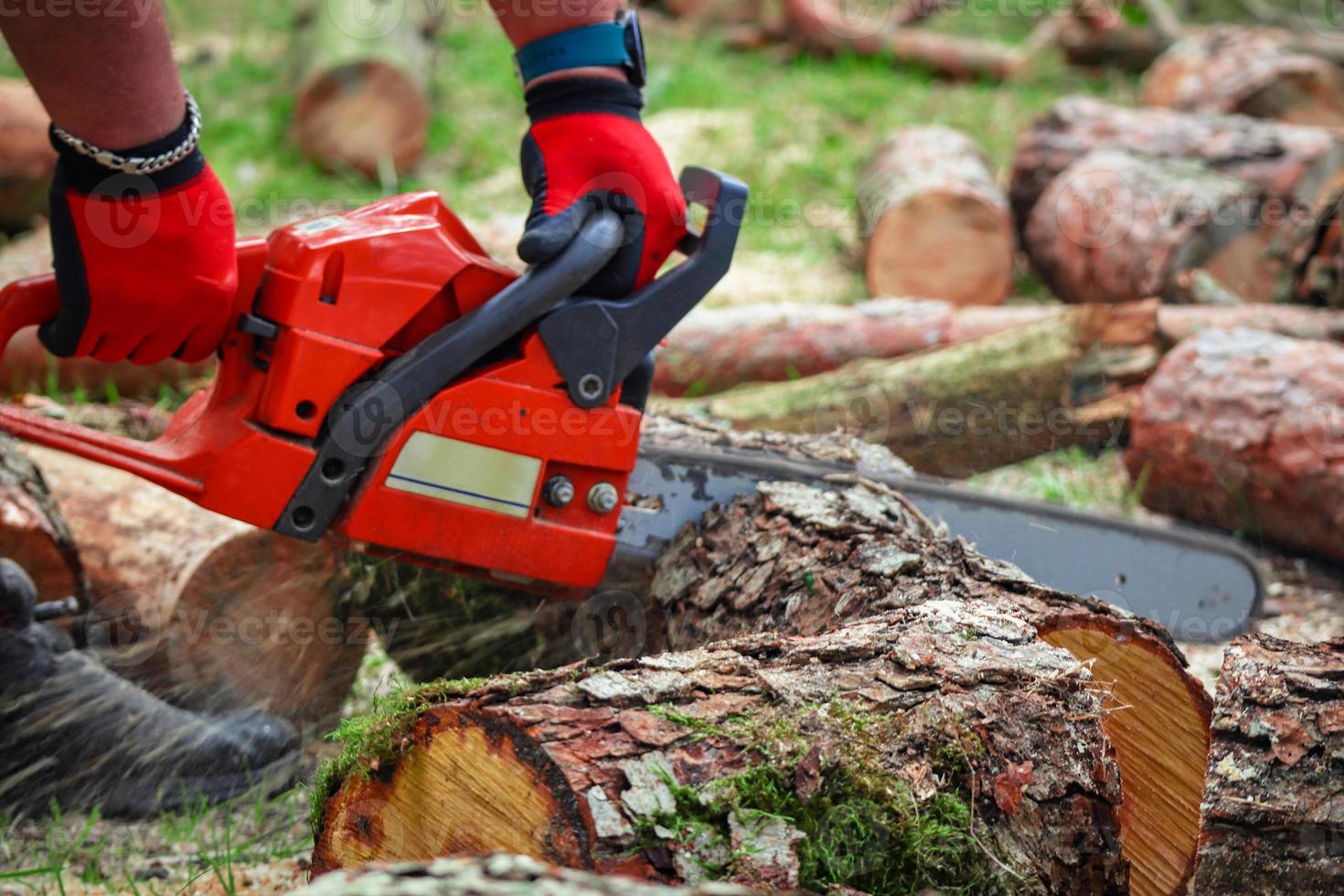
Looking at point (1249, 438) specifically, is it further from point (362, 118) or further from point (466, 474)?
point (362, 118)

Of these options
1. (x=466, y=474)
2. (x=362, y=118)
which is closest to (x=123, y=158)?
(x=466, y=474)

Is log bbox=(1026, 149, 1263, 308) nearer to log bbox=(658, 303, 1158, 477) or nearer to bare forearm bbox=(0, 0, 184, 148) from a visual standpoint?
log bbox=(658, 303, 1158, 477)

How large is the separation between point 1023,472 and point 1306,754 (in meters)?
2.60

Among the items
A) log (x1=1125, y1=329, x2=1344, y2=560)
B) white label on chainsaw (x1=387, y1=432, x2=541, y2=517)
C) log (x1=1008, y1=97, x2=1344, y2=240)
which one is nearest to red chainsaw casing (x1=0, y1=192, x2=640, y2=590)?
white label on chainsaw (x1=387, y1=432, x2=541, y2=517)

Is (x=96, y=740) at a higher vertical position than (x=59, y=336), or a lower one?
lower

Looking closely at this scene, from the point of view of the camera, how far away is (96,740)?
2471mm

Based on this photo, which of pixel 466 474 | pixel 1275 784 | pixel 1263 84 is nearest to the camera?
pixel 1275 784

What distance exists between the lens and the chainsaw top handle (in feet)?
6.99

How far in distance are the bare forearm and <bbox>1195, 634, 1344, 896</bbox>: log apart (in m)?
1.93

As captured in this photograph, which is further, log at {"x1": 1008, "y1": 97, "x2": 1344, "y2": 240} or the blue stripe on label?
log at {"x1": 1008, "y1": 97, "x2": 1344, "y2": 240}

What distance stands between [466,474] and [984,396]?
7.73 ft

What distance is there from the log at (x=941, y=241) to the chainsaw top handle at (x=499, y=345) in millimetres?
3591

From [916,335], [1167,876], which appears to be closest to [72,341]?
[1167,876]

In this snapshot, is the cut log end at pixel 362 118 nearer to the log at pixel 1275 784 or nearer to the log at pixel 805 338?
the log at pixel 805 338
